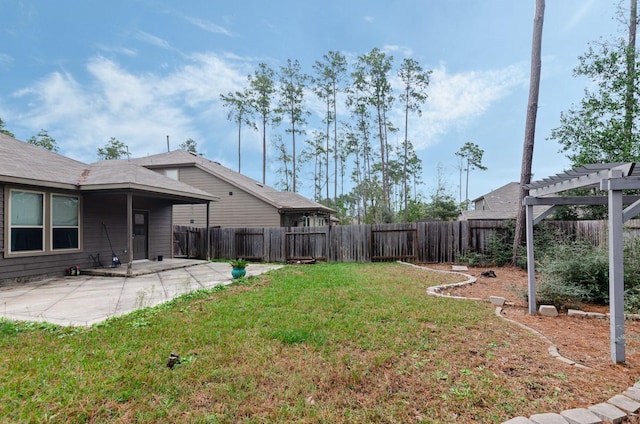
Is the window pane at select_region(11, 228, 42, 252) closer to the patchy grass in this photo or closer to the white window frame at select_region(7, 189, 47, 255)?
the white window frame at select_region(7, 189, 47, 255)

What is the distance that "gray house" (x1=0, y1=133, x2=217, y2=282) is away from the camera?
7.00 metres

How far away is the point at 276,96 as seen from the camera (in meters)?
24.6

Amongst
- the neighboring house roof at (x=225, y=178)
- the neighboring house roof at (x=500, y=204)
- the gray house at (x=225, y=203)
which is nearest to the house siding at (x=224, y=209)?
the gray house at (x=225, y=203)

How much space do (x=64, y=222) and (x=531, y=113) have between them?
1338 cm

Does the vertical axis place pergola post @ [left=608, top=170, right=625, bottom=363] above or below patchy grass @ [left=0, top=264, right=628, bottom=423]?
above

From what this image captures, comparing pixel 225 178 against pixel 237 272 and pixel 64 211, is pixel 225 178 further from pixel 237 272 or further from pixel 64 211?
pixel 237 272

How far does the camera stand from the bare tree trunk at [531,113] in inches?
369

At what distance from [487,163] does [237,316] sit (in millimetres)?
35508

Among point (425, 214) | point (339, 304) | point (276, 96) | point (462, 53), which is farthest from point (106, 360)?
point (425, 214)

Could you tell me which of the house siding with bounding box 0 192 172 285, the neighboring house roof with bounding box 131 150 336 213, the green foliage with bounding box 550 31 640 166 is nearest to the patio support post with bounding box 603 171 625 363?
the green foliage with bounding box 550 31 640 166

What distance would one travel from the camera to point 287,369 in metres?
2.84

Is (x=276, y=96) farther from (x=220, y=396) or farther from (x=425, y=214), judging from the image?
(x=220, y=396)

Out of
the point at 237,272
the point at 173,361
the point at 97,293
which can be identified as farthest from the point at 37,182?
the point at 173,361

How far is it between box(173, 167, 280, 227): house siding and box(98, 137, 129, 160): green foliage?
60.8 feet
